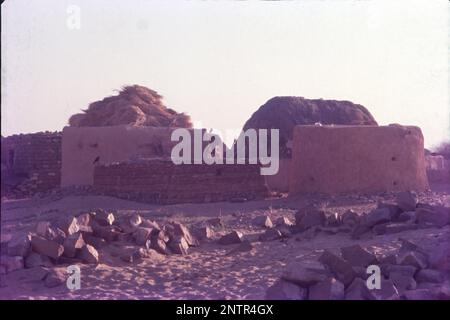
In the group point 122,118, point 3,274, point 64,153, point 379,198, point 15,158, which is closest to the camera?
point 3,274

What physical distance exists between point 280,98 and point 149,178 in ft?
38.3

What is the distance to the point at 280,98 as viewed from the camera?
24.0 m

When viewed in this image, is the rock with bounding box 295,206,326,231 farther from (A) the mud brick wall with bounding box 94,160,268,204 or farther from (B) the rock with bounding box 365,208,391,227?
(A) the mud brick wall with bounding box 94,160,268,204

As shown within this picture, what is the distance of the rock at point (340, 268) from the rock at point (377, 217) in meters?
2.88

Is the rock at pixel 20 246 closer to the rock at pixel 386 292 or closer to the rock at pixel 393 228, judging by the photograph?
the rock at pixel 386 292

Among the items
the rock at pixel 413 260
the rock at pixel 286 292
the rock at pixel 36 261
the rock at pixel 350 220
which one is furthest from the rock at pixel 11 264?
the rock at pixel 350 220

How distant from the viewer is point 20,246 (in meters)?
6.95

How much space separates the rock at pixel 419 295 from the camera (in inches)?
205

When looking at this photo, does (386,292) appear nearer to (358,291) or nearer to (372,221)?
(358,291)

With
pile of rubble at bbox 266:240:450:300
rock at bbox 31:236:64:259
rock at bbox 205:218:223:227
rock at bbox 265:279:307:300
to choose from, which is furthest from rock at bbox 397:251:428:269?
rock at bbox 205:218:223:227

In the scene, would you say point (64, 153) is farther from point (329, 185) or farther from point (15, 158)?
point (329, 185)

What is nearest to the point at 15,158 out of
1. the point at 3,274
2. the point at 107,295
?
the point at 3,274

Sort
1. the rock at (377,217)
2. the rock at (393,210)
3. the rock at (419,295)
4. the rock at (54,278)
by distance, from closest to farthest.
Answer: the rock at (419,295)
the rock at (54,278)
the rock at (377,217)
the rock at (393,210)

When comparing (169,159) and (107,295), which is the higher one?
(169,159)
